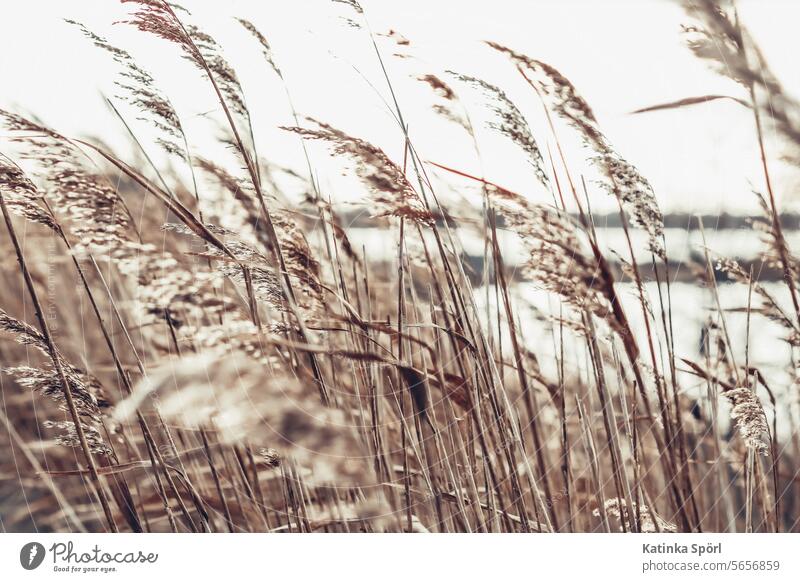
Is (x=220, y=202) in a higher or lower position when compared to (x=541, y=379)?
higher

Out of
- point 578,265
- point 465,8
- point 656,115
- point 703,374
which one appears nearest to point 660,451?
point 703,374

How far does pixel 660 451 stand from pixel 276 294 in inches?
26.3

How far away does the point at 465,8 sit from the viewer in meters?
1.11

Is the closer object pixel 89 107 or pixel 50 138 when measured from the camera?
pixel 50 138

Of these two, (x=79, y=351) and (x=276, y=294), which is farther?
(x=79, y=351)

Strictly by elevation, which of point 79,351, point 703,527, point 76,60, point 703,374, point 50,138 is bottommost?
point 703,527

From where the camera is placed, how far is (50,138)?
988mm

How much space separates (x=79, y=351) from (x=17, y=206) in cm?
30

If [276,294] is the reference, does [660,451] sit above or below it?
below

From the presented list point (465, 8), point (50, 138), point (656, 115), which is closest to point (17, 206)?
point (50, 138)

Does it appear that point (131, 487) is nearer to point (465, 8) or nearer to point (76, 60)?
point (76, 60)

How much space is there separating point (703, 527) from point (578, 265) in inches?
19.9

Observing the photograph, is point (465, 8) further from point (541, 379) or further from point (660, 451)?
point (660, 451)

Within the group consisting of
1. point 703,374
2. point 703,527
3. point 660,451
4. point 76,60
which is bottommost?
point 703,527
